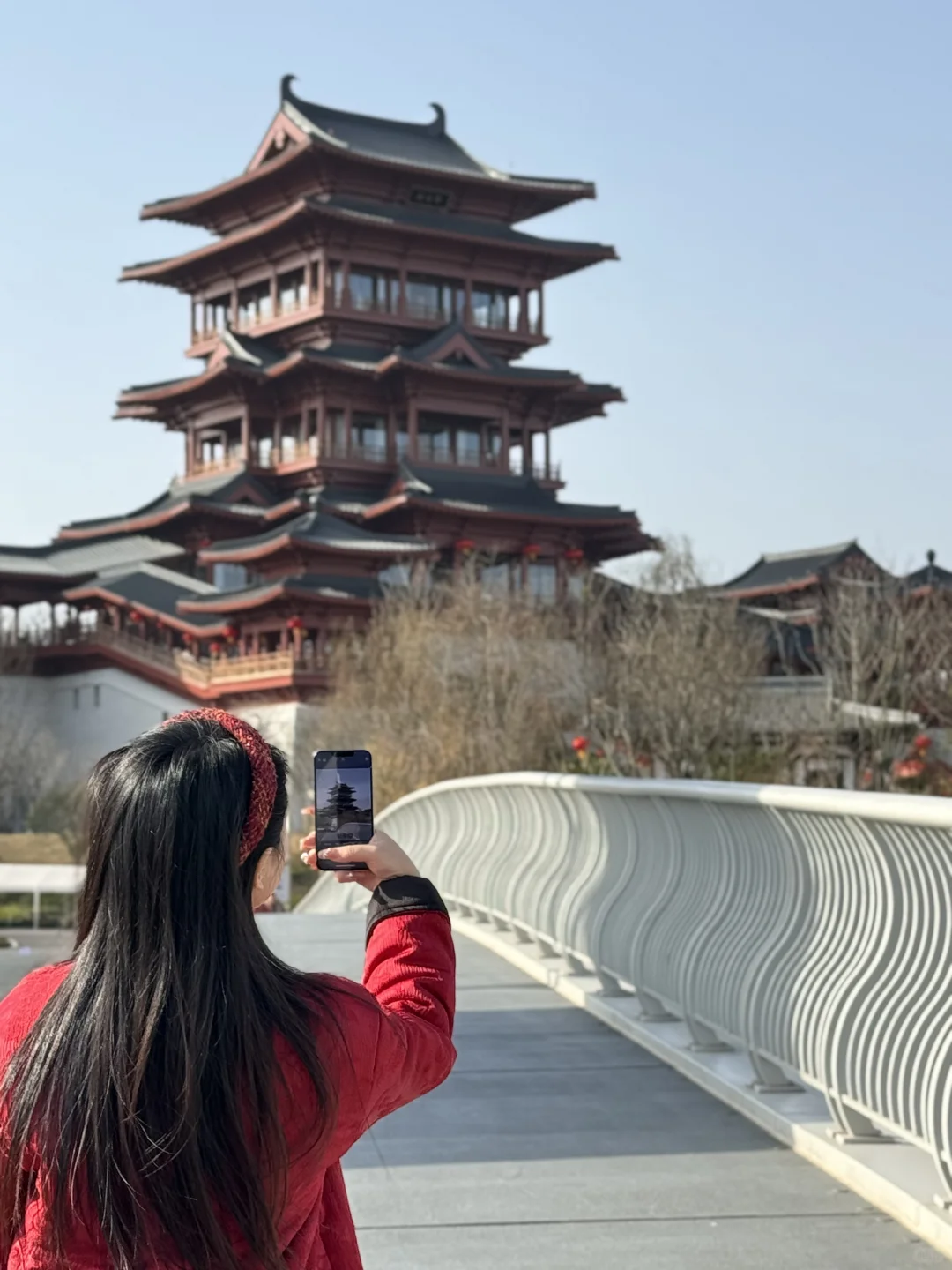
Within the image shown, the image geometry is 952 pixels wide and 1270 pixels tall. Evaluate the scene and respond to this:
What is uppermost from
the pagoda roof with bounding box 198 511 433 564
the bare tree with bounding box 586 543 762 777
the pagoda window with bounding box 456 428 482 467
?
the pagoda window with bounding box 456 428 482 467

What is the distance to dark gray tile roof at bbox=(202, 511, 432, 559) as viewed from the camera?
46.8m

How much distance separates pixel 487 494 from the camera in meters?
51.0

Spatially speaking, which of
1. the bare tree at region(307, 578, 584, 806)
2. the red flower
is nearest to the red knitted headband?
the red flower

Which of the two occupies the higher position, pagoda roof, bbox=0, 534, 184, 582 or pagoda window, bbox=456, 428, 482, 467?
pagoda window, bbox=456, 428, 482, 467

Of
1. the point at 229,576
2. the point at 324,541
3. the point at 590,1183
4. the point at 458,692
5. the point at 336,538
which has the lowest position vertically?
the point at 590,1183

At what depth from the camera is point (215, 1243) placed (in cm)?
216

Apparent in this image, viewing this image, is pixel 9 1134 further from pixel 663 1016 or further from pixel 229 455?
pixel 229 455

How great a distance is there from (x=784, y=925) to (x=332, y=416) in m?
46.4

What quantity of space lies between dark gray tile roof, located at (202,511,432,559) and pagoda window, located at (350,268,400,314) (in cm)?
713

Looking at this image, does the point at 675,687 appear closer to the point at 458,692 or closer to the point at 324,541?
the point at 458,692

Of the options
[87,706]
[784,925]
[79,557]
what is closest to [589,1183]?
[784,925]

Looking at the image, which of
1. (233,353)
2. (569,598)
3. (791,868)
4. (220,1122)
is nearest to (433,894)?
(220,1122)

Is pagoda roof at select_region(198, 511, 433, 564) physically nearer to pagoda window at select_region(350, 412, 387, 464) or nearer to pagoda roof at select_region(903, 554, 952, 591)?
pagoda window at select_region(350, 412, 387, 464)

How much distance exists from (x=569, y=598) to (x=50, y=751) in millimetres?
14488
